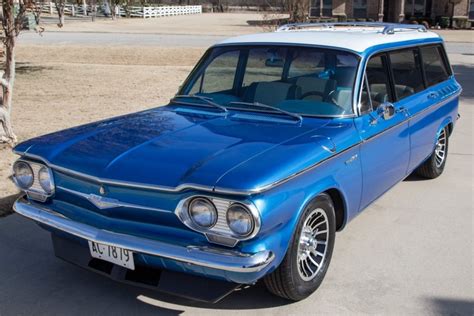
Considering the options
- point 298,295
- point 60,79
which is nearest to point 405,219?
point 298,295

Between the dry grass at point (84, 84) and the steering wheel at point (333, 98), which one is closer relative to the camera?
the steering wheel at point (333, 98)

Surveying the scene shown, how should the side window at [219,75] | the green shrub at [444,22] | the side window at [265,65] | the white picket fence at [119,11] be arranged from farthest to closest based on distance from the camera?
the white picket fence at [119,11], the green shrub at [444,22], the side window at [219,75], the side window at [265,65]

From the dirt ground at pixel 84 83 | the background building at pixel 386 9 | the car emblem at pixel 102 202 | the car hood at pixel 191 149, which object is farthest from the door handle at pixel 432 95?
the background building at pixel 386 9

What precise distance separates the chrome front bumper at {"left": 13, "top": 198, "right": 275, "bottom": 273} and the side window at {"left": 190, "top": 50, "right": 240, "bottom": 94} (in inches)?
74.1

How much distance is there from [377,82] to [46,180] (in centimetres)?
276

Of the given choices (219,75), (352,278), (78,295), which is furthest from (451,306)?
(219,75)

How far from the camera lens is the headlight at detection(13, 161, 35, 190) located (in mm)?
3678

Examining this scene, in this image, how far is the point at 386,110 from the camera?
437 centimetres

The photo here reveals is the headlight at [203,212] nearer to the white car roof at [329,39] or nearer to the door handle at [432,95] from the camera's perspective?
the white car roof at [329,39]

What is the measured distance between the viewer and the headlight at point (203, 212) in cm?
302

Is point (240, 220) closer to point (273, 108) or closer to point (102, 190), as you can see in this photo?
point (102, 190)

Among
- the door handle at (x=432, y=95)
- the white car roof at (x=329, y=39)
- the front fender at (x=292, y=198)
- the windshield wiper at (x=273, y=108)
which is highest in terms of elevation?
the white car roof at (x=329, y=39)

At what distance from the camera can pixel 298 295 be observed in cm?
350

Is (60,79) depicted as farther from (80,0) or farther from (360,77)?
(360,77)
